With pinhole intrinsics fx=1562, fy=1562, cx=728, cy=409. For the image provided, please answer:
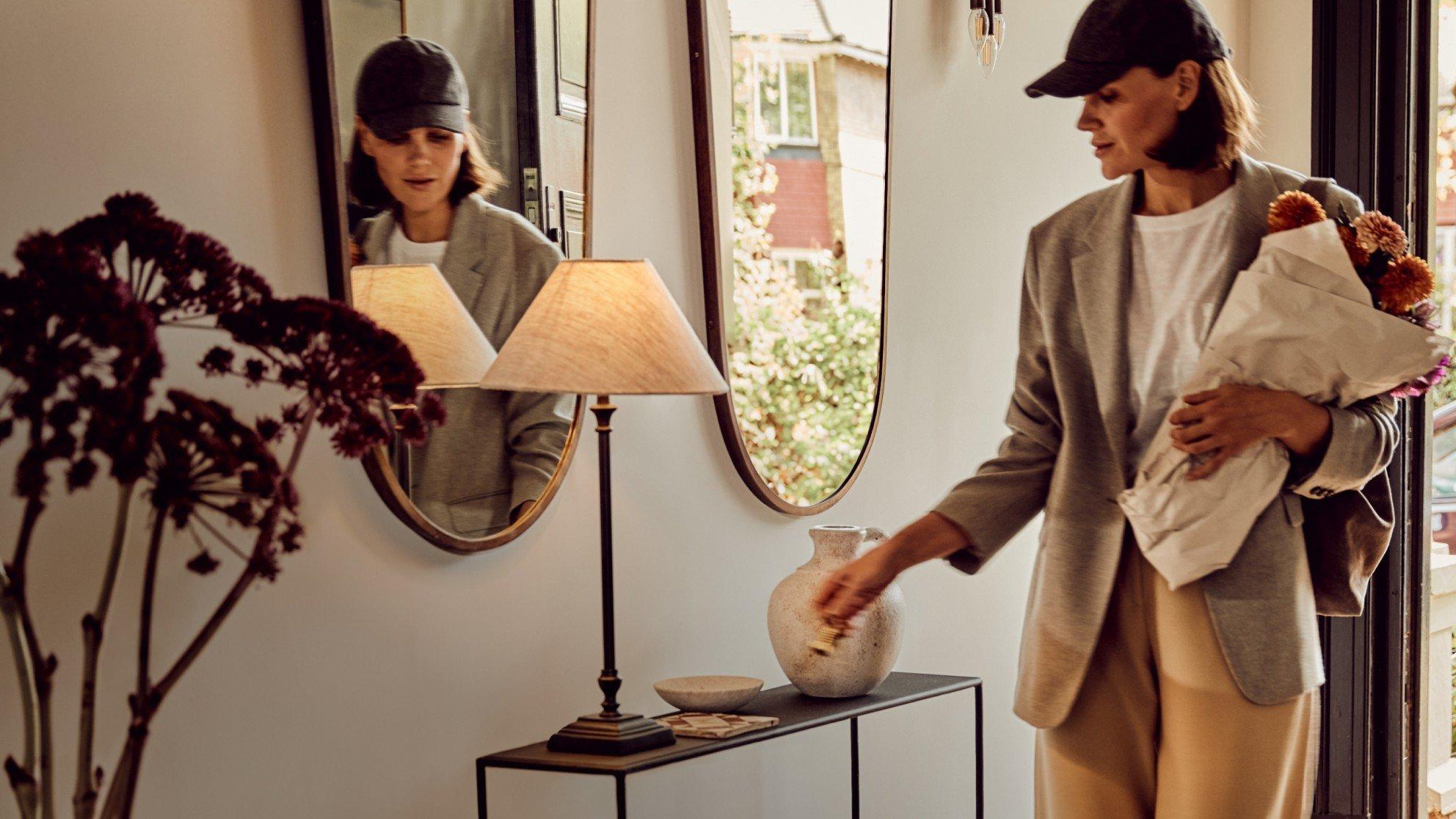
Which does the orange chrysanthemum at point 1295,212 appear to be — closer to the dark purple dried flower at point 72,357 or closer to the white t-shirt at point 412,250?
the white t-shirt at point 412,250

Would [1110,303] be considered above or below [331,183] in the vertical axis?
below

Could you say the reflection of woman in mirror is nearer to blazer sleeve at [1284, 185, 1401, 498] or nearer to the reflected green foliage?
the reflected green foliage

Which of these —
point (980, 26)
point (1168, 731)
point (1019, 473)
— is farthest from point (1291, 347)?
point (980, 26)

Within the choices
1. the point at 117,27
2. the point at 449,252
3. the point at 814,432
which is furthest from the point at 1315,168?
the point at 117,27

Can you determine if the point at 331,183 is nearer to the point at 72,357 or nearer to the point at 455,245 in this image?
the point at 455,245

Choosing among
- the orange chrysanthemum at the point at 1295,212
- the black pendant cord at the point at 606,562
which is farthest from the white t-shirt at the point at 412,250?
the orange chrysanthemum at the point at 1295,212

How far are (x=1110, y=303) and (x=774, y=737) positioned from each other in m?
0.75

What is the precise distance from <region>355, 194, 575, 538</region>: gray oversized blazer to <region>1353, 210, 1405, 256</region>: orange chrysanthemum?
3.48 ft

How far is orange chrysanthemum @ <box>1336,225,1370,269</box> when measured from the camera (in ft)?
6.19

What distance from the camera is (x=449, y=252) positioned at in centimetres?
205

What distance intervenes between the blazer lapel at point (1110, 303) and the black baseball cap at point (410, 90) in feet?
2.77

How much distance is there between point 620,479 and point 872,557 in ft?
1.94

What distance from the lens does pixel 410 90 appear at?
1.98m

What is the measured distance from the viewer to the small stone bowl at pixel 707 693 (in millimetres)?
2281
